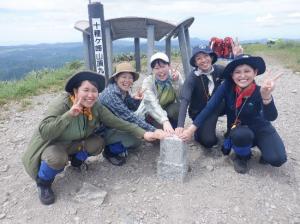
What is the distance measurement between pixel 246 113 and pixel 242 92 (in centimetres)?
31

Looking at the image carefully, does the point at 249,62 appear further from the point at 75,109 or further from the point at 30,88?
the point at 30,88

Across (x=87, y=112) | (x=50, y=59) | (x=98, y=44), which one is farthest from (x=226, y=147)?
(x=50, y=59)

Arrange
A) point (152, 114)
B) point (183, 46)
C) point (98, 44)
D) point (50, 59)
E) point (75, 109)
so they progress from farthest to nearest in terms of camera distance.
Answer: point (50, 59), point (183, 46), point (98, 44), point (152, 114), point (75, 109)

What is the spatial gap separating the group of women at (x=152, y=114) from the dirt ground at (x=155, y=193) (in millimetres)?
183

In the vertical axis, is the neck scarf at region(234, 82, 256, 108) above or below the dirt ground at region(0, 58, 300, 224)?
above

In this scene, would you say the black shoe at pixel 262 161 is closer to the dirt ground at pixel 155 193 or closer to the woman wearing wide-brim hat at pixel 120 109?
the dirt ground at pixel 155 193

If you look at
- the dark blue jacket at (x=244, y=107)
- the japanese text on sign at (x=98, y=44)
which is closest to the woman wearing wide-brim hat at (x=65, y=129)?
the dark blue jacket at (x=244, y=107)

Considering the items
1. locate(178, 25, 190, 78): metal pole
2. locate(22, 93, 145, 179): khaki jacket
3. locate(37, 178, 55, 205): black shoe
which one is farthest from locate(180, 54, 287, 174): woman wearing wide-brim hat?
locate(178, 25, 190, 78): metal pole

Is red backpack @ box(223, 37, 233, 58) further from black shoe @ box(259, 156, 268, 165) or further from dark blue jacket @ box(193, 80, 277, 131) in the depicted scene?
black shoe @ box(259, 156, 268, 165)

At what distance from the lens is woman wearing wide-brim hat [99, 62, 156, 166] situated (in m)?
4.50

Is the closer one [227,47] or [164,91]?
[164,91]

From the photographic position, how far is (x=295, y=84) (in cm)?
1002

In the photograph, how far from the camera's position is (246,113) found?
447cm

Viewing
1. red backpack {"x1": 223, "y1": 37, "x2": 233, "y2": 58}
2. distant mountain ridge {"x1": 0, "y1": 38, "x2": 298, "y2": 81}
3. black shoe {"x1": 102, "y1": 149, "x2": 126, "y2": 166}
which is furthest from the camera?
distant mountain ridge {"x1": 0, "y1": 38, "x2": 298, "y2": 81}
